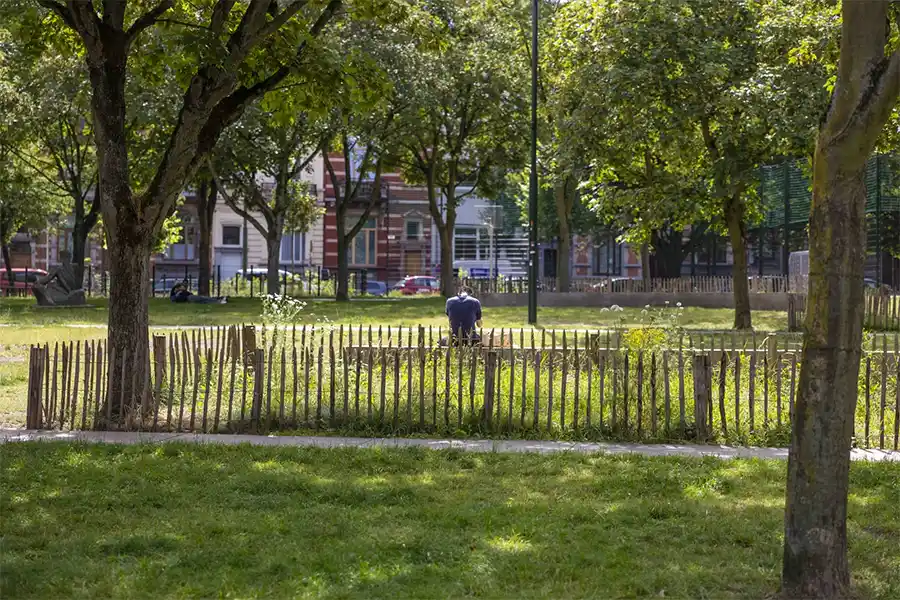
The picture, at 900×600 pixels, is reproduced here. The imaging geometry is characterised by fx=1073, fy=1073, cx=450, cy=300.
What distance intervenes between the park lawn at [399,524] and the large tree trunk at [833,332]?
1.27 ft

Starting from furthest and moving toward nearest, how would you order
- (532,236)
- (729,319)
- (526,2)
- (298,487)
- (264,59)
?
(526,2), (729,319), (532,236), (264,59), (298,487)

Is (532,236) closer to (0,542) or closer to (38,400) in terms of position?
(38,400)

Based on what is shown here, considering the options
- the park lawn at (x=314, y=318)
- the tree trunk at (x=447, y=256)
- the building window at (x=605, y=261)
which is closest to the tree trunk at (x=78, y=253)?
the park lawn at (x=314, y=318)

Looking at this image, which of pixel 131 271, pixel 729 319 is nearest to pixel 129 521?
pixel 131 271

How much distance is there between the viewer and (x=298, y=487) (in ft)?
27.1

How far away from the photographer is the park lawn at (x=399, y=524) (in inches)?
233

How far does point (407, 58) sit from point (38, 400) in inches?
978

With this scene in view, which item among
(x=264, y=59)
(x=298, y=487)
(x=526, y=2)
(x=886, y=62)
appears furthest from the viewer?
(x=526, y=2)

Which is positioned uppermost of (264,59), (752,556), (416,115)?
(416,115)

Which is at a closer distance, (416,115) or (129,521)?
(129,521)

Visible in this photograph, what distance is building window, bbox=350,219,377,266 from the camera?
219ft

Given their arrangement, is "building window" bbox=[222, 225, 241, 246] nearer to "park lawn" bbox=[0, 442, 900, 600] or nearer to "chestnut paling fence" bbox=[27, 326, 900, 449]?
"chestnut paling fence" bbox=[27, 326, 900, 449]

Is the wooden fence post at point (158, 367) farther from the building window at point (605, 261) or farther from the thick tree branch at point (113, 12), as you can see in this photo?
the building window at point (605, 261)

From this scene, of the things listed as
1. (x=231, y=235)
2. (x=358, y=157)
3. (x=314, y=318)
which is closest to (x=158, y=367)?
(x=314, y=318)
